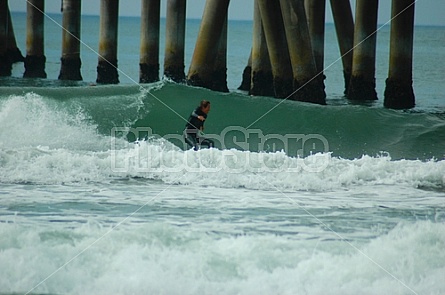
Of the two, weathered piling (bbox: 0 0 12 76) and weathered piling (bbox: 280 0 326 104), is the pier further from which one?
weathered piling (bbox: 0 0 12 76)

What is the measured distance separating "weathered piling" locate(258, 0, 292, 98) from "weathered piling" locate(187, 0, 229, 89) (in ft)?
3.06

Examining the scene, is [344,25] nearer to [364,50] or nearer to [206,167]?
[364,50]

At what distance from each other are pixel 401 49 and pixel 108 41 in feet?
27.1

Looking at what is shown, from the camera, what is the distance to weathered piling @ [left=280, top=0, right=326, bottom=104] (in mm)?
17469

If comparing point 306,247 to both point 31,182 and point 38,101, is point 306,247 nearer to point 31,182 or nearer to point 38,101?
point 31,182

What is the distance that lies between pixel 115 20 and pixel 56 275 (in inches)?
582

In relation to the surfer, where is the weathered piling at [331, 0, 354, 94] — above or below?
above

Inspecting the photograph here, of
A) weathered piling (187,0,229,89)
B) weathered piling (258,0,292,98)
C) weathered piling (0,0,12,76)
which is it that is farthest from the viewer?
weathered piling (0,0,12,76)

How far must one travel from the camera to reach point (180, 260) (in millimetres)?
9312

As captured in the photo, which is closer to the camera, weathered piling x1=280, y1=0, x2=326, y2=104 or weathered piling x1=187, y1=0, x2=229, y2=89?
weathered piling x1=280, y1=0, x2=326, y2=104

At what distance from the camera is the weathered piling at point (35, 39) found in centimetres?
2601

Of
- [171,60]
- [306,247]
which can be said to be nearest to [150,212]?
[306,247]

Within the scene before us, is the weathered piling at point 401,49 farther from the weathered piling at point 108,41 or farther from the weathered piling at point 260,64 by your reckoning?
the weathered piling at point 108,41

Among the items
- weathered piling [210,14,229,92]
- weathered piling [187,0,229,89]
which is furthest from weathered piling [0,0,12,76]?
weathered piling [187,0,229,89]
